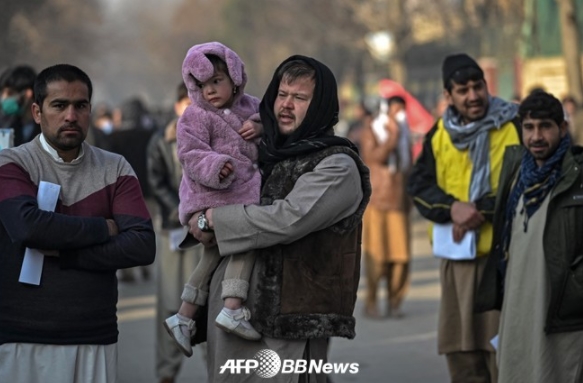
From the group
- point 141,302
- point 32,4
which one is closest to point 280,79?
point 141,302

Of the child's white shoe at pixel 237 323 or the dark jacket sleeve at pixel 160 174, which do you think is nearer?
the child's white shoe at pixel 237 323

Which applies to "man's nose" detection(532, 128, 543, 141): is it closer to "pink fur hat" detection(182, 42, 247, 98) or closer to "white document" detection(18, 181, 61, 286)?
"pink fur hat" detection(182, 42, 247, 98)

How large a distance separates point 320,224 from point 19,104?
3096mm

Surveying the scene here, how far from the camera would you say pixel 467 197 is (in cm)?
729

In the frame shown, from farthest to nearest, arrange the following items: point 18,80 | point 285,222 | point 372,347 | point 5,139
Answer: point 372,347, point 18,80, point 5,139, point 285,222

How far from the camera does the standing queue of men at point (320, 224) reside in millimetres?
5012

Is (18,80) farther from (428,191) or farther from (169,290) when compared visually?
(428,191)

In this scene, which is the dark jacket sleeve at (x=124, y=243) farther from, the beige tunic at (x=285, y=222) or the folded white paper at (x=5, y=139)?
the folded white paper at (x=5, y=139)

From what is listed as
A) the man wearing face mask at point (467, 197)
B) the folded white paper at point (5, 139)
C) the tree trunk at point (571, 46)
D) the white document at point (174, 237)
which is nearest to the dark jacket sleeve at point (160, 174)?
the white document at point (174, 237)

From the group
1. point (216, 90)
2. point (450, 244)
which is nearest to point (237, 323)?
point (216, 90)

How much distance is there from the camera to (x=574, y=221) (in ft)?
20.2

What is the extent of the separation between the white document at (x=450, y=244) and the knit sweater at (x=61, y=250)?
252cm

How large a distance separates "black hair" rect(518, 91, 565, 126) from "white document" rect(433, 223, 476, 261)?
96 cm

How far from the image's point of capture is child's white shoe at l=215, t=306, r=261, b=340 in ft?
16.4
